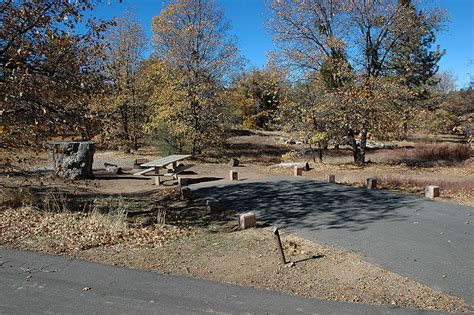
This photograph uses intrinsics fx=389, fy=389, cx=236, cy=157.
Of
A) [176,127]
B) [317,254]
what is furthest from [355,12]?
[317,254]

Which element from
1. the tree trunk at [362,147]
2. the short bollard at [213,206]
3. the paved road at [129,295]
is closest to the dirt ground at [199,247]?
the short bollard at [213,206]

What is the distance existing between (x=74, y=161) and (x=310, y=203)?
8.33 meters

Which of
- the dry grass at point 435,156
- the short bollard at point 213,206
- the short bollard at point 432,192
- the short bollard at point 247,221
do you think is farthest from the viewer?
the dry grass at point 435,156

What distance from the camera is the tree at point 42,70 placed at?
6.60 meters

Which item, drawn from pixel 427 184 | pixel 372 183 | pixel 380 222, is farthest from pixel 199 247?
pixel 427 184

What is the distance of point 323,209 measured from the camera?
8242 millimetres

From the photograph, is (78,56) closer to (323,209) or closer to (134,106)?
(323,209)

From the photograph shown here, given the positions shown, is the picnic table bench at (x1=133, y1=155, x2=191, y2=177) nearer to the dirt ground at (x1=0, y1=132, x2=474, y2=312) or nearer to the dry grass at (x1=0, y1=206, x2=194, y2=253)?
the dirt ground at (x1=0, y1=132, x2=474, y2=312)

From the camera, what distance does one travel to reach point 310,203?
348 inches

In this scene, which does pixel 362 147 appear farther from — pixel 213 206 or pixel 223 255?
pixel 223 255

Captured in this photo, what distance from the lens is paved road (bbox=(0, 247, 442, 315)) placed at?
3.68 meters

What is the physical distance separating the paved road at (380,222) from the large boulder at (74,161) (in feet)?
14.0

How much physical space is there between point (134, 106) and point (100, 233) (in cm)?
1726

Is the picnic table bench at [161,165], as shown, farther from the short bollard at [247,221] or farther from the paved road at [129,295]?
the paved road at [129,295]
